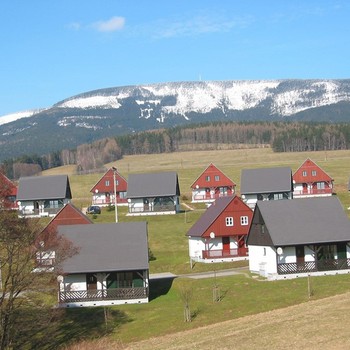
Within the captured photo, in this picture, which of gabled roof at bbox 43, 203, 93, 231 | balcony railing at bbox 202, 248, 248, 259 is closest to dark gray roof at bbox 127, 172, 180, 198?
gabled roof at bbox 43, 203, 93, 231

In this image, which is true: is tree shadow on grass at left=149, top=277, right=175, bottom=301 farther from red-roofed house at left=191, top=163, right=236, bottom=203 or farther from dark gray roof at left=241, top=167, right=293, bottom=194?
red-roofed house at left=191, top=163, right=236, bottom=203

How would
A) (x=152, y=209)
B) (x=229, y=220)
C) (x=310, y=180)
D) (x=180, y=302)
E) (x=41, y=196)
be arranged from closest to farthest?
1. (x=180, y=302)
2. (x=229, y=220)
3. (x=152, y=209)
4. (x=41, y=196)
5. (x=310, y=180)

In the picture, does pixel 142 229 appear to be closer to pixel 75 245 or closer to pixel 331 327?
pixel 75 245

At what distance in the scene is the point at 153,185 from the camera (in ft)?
305

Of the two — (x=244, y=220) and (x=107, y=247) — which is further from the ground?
(x=244, y=220)

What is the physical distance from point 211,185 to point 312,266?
53.1m

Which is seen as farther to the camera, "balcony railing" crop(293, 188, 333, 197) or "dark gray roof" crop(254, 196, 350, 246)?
"balcony railing" crop(293, 188, 333, 197)

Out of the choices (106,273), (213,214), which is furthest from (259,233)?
(106,273)

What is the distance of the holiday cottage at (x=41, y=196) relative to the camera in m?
93.9

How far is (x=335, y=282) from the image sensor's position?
1804 inches

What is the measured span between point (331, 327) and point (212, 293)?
15706mm

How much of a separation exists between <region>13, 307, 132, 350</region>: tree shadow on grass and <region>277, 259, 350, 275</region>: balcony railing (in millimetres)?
13080

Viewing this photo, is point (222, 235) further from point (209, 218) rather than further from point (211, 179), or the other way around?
point (211, 179)

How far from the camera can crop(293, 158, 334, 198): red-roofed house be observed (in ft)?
336
